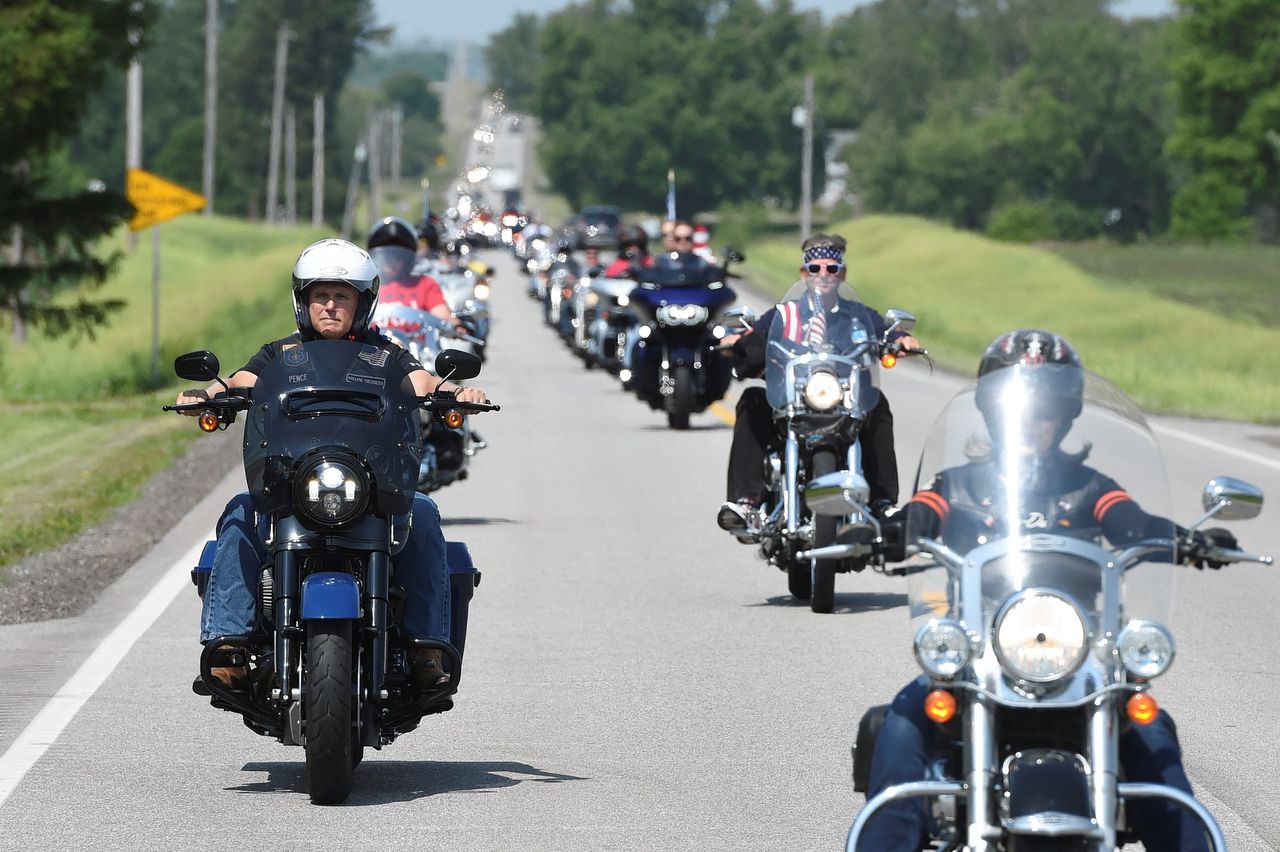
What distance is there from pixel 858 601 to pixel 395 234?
4.16 m

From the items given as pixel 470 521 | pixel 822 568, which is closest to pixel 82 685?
pixel 822 568

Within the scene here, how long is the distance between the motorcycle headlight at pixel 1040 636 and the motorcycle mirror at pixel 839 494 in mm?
496

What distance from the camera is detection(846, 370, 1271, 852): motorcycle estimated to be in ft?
18.0

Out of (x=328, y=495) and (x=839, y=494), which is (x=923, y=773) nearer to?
(x=839, y=494)

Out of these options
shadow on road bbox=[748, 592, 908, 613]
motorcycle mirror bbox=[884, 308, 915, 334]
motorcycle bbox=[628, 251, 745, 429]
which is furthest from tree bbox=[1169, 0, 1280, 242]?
motorcycle mirror bbox=[884, 308, 915, 334]

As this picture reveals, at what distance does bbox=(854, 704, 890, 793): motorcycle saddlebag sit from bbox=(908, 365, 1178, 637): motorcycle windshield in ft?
0.86

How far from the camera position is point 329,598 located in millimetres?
7684

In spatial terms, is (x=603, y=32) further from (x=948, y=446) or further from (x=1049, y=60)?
(x=948, y=446)

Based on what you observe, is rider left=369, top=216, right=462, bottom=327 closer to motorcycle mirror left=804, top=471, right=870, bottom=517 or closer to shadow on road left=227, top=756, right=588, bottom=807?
shadow on road left=227, top=756, right=588, bottom=807

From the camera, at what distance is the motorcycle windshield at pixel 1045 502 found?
568cm

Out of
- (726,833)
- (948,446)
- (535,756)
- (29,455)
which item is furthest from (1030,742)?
(29,455)

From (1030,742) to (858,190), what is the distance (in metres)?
150

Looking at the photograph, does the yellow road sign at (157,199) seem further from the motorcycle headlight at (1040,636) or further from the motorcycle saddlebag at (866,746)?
the motorcycle headlight at (1040,636)

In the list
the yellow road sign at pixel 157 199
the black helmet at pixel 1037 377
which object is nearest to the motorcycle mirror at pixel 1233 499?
the black helmet at pixel 1037 377
